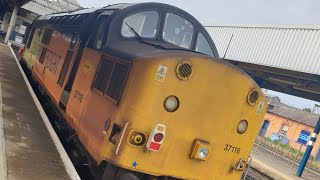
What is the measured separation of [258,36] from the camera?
64.2 feet

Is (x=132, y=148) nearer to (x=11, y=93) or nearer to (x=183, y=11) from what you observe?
(x=183, y=11)

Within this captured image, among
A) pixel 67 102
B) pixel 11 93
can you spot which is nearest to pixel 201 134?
pixel 67 102

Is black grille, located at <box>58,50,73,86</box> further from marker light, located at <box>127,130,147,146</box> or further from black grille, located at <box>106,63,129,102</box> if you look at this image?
marker light, located at <box>127,130,147,146</box>

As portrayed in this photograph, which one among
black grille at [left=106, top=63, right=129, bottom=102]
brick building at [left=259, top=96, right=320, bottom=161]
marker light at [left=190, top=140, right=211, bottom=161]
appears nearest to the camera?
black grille at [left=106, top=63, right=129, bottom=102]

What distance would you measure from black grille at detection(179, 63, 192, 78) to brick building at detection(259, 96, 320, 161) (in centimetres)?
3639

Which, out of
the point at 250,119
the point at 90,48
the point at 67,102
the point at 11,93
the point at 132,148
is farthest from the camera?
Result: the point at 11,93

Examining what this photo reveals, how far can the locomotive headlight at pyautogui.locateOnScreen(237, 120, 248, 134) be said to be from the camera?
580cm

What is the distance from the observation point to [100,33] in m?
6.74

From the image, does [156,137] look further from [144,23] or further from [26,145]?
[26,145]

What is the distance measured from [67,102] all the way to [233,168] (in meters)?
3.70

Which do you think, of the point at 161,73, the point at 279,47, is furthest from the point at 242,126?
the point at 279,47

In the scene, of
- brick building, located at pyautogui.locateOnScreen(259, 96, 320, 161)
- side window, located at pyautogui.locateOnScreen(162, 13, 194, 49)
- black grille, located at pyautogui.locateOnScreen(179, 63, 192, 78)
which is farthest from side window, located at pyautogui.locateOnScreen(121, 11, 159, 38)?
brick building, located at pyautogui.locateOnScreen(259, 96, 320, 161)

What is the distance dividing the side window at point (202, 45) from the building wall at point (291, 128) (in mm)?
35170

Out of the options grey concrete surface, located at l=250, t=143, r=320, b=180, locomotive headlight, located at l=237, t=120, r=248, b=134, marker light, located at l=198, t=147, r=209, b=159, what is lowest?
grey concrete surface, located at l=250, t=143, r=320, b=180
